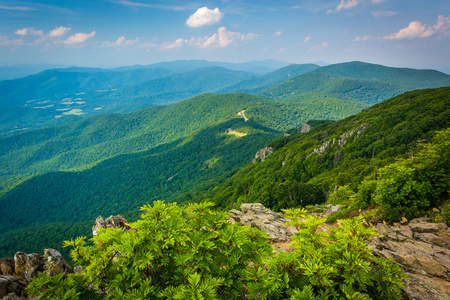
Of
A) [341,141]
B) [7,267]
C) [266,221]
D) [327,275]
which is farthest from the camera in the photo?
[341,141]

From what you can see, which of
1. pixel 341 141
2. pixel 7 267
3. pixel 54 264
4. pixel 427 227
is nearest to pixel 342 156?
pixel 341 141

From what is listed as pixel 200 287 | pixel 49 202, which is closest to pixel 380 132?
pixel 200 287

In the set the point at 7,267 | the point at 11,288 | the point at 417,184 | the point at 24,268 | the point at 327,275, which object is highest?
the point at 327,275

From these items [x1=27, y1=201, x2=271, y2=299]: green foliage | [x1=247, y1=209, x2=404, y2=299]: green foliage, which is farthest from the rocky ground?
[x1=247, y1=209, x2=404, y2=299]: green foliage

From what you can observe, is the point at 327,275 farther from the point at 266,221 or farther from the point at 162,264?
the point at 266,221

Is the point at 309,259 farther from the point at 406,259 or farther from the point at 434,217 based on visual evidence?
the point at 434,217

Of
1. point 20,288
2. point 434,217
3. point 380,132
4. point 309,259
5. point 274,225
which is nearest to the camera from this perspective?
point 309,259

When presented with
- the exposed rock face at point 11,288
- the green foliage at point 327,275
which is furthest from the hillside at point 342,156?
the exposed rock face at point 11,288
